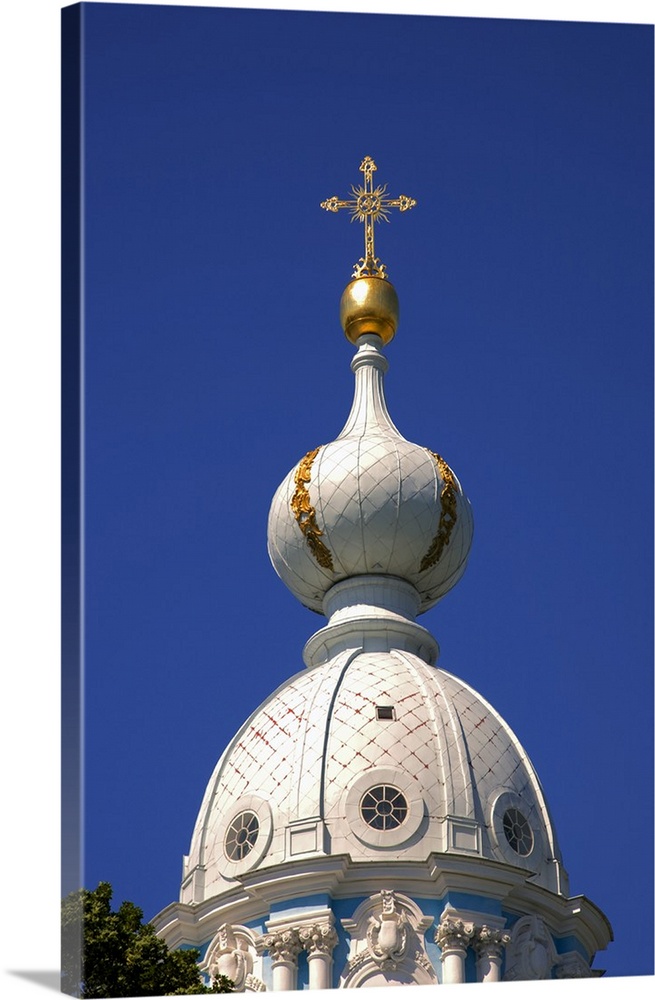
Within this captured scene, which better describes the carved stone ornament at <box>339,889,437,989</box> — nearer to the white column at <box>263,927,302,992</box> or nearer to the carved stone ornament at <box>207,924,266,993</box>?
the white column at <box>263,927,302,992</box>

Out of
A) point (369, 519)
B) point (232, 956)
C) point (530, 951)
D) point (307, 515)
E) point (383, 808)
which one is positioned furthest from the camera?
point (307, 515)

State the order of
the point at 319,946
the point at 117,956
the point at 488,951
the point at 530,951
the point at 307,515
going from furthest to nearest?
the point at 307,515
the point at 530,951
the point at 488,951
the point at 319,946
the point at 117,956

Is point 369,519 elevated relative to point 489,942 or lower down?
elevated

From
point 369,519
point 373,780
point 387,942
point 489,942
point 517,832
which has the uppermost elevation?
point 369,519

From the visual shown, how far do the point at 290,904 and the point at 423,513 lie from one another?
20.1 feet

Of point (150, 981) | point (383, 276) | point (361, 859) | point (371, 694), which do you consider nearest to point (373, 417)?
point (383, 276)

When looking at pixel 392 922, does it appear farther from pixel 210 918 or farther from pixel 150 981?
pixel 150 981

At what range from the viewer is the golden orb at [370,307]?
41.2 m

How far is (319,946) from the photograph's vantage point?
117 feet

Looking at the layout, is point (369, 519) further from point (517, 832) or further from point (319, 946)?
point (319, 946)

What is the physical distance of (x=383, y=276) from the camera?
41.5m

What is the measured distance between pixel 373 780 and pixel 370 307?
7.42 metres

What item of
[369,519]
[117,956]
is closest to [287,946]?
[369,519]

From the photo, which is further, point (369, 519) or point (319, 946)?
point (369, 519)
